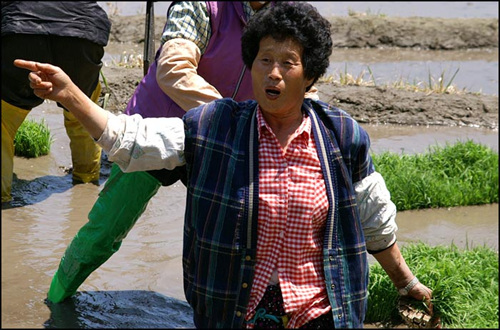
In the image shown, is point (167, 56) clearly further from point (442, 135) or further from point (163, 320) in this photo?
point (442, 135)

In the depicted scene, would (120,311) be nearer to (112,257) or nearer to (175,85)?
(112,257)

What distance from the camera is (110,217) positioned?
381 cm

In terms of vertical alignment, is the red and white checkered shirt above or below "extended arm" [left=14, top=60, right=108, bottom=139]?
below

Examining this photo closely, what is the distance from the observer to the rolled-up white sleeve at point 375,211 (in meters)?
3.12

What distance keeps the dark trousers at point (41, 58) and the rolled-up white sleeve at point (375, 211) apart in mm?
2380

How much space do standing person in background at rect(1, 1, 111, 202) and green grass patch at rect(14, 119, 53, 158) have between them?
1.24m

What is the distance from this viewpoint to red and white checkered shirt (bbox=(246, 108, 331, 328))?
289 centimetres

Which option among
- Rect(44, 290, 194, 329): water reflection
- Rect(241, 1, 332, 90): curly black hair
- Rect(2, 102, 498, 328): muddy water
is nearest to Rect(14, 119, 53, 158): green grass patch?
Rect(2, 102, 498, 328): muddy water

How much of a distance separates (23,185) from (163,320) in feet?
7.62

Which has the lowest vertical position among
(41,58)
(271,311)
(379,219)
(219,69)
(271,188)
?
(271,311)

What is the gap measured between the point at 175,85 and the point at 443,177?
327 cm

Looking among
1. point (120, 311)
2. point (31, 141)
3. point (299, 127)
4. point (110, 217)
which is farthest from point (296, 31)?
point (31, 141)

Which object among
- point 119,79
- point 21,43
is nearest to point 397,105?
point 119,79

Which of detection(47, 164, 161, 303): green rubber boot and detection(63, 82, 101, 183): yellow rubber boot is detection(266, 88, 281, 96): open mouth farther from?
detection(63, 82, 101, 183): yellow rubber boot
